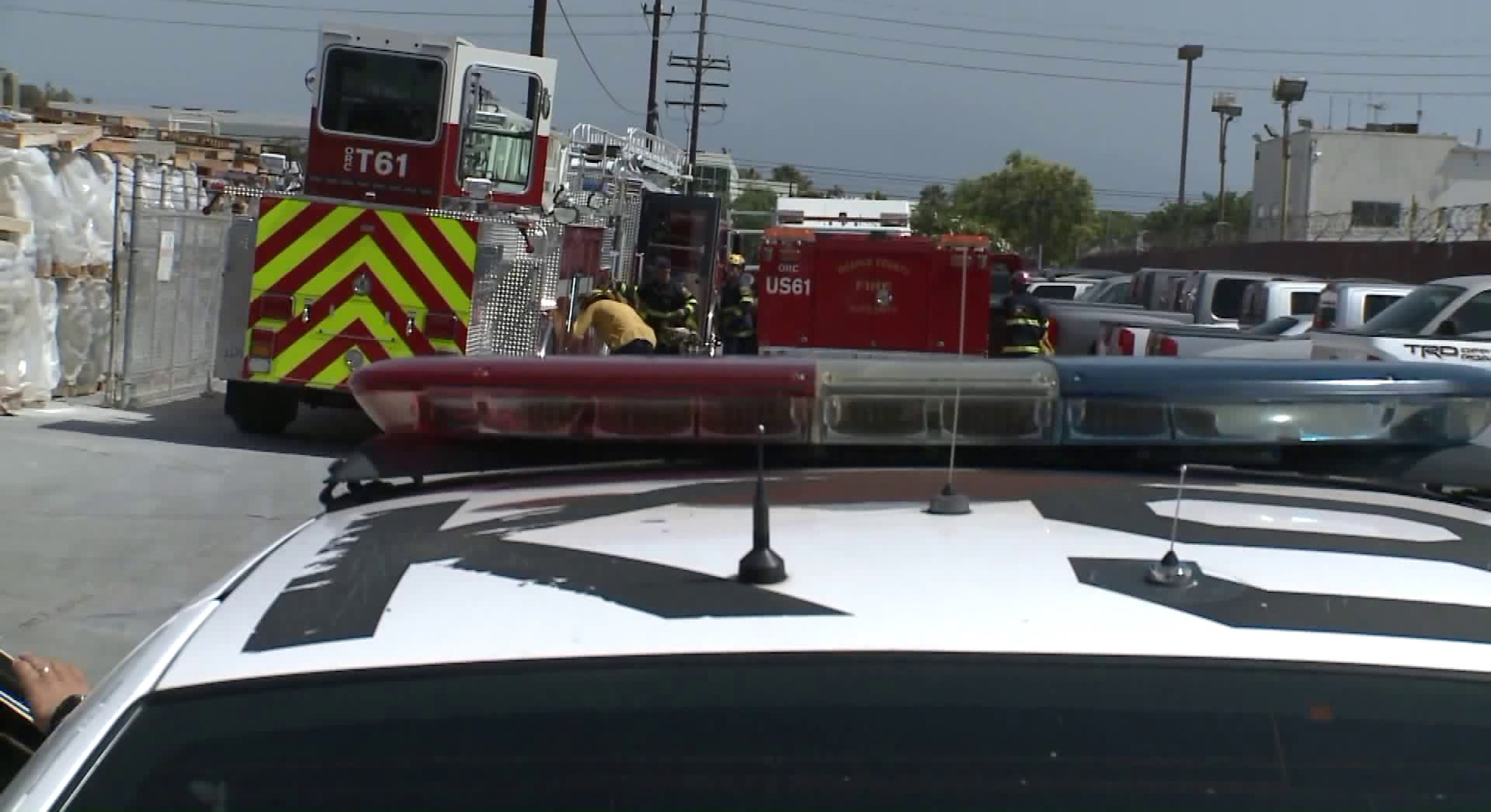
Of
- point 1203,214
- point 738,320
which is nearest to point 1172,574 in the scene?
point 738,320

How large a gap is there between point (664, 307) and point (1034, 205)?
66819mm

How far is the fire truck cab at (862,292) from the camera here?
55.4ft

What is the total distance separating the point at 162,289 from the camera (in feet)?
51.3

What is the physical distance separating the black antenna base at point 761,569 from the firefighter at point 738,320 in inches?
684

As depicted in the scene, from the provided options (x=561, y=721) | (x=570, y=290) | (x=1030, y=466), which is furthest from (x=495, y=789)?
(x=570, y=290)

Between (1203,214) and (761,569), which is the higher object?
(1203,214)

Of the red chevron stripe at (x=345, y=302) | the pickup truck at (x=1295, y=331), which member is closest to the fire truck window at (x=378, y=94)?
the red chevron stripe at (x=345, y=302)

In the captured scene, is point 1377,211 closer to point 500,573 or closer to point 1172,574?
point 1172,574

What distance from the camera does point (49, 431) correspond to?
521 inches

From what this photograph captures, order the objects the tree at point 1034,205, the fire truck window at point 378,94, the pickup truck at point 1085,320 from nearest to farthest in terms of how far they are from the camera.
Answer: the fire truck window at point 378,94
the pickup truck at point 1085,320
the tree at point 1034,205

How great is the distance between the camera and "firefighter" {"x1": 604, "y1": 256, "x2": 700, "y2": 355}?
15039 mm

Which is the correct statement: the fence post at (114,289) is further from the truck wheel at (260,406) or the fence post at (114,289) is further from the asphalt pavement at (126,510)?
the truck wheel at (260,406)

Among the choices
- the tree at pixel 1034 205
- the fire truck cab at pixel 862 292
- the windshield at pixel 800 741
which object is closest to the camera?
the windshield at pixel 800 741

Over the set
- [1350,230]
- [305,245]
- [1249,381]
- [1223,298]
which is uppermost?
[1350,230]
